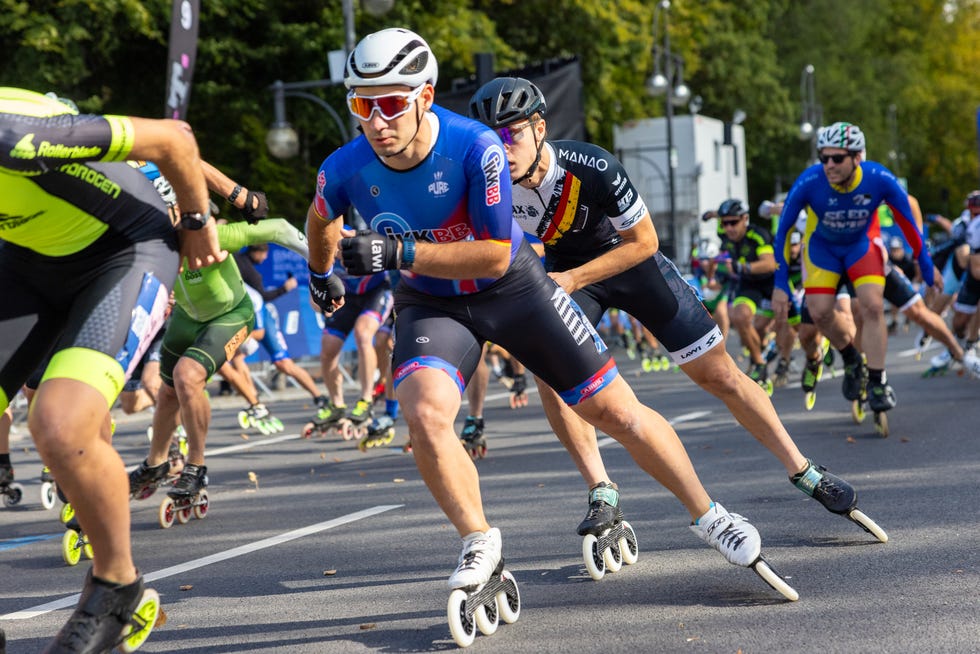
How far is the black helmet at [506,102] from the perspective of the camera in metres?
6.14

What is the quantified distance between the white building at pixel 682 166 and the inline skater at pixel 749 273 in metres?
28.5

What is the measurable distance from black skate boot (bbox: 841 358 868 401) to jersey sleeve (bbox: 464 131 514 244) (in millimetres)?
7293

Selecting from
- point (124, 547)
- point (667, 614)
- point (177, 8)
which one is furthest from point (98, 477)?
point (177, 8)

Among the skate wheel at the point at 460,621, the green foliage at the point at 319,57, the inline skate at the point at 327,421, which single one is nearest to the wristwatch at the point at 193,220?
the skate wheel at the point at 460,621

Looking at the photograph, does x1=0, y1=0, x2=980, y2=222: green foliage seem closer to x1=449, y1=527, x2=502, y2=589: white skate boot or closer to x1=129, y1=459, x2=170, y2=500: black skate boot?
x1=129, y1=459, x2=170, y2=500: black skate boot

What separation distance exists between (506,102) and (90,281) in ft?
6.93

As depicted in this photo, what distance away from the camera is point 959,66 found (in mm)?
85312

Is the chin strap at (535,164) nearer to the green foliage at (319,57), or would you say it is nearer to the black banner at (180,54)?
the black banner at (180,54)

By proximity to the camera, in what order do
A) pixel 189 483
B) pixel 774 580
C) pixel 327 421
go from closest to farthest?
pixel 774 580
pixel 189 483
pixel 327 421

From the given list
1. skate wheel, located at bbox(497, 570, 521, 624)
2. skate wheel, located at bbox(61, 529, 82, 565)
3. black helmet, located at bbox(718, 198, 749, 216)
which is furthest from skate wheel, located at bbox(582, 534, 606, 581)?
black helmet, located at bbox(718, 198, 749, 216)

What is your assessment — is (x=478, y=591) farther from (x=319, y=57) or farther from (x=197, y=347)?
(x=319, y=57)

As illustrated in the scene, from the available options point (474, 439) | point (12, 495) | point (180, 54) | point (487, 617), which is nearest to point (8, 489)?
point (12, 495)

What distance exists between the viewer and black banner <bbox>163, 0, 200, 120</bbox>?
16.3m

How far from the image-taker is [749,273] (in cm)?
1670
